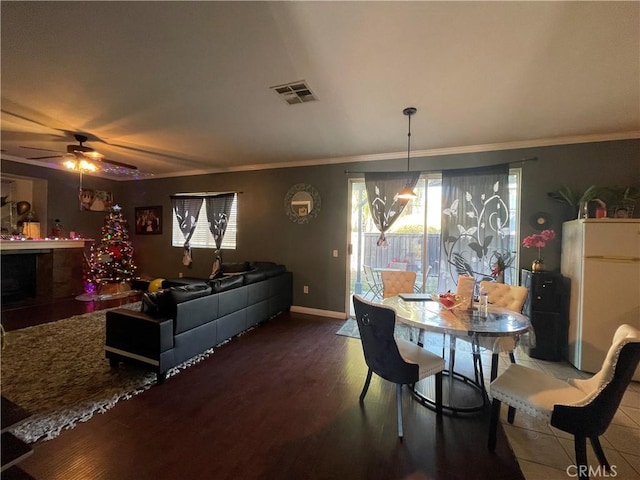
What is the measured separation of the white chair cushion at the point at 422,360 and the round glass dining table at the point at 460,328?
0.63 ft

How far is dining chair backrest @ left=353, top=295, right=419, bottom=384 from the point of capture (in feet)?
6.01

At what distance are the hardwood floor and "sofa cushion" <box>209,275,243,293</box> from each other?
0.86m

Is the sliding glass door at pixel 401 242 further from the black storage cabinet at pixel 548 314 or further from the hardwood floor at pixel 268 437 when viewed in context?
the hardwood floor at pixel 268 437

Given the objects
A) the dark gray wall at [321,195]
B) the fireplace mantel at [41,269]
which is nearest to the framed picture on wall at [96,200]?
the dark gray wall at [321,195]

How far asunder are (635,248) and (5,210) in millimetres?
9346

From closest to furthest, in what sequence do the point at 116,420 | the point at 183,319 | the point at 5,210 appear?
the point at 116,420 → the point at 183,319 → the point at 5,210

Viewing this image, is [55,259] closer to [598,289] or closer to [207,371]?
[207,371]

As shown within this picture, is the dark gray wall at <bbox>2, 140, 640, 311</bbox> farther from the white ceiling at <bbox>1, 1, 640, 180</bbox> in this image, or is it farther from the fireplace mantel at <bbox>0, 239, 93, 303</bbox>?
the fireplace mantel at <bbox>0, 239, 93, 303</bbox>

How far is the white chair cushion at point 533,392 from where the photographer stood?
157cm

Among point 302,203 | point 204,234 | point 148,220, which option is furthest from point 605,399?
point 148,220

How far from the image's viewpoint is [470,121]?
300cm

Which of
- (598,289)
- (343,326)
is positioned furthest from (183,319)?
(598,289)

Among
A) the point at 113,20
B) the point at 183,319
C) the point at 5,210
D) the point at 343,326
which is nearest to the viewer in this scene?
the point at 113,20

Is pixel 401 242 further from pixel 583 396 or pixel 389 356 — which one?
pixel 583 396
